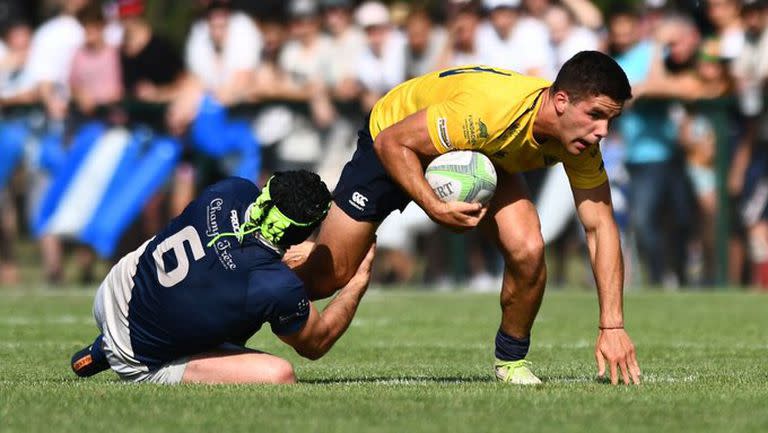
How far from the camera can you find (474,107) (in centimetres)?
786

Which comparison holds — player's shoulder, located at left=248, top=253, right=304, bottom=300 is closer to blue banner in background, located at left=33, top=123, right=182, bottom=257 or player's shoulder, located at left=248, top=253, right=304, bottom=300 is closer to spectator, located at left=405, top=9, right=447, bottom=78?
spectator, located at left=405, top=9, right=447, bottom=78

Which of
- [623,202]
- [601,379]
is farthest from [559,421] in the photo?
[623,202]

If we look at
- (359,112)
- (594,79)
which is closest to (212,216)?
(594,79)

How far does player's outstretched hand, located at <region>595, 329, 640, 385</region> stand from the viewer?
789 cm

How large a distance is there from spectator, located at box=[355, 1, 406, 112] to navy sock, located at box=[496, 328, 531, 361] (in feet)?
27.3

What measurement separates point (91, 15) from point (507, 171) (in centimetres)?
1003

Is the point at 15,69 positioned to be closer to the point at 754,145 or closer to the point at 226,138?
the point at 226,138

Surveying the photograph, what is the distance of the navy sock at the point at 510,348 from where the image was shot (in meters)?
8.38

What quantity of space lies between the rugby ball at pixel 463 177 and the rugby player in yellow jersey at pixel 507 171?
63 millimetres

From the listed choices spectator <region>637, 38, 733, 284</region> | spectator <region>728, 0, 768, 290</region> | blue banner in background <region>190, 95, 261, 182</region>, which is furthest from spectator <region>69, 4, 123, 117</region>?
spectator <region>728, 0, 768, 290</region>

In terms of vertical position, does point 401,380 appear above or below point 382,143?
below

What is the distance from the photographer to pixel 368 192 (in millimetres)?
8617

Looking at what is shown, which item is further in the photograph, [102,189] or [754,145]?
[102,189]

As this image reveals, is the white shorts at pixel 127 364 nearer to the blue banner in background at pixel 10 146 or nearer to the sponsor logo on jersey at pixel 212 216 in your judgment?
the sponsor logo on jersey at pixel 212 216
